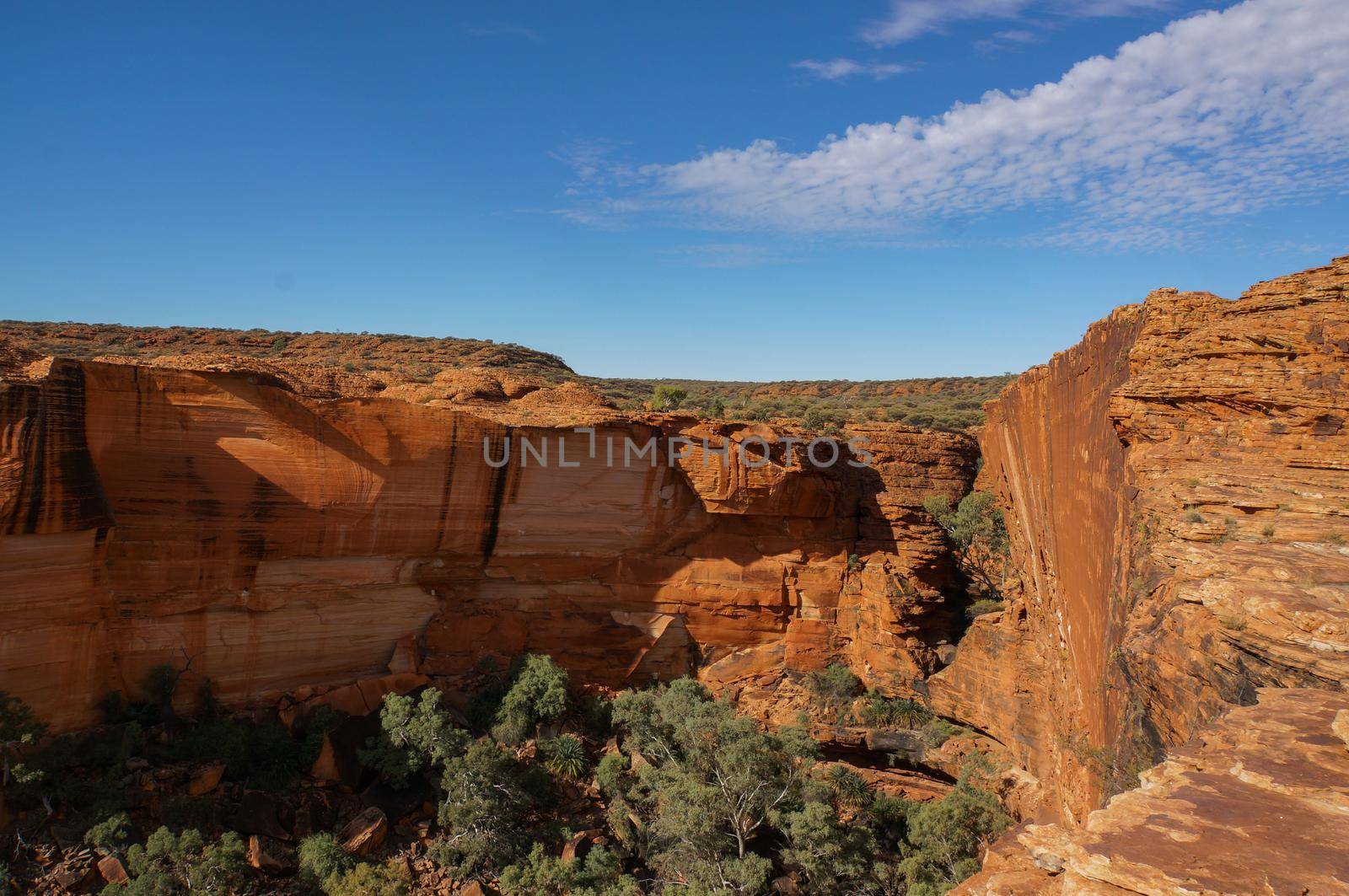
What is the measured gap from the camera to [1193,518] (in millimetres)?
7188

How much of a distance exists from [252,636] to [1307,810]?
17.1 meters

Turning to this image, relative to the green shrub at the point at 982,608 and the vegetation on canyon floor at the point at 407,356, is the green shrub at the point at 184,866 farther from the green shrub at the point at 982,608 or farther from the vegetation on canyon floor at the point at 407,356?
the green shrub at the point at 982,608

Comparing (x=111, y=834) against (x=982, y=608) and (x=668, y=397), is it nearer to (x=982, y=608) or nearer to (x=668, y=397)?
(x=982, y=608)

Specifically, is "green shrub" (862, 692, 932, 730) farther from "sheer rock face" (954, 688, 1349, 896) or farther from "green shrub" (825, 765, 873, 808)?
"sheer rock face" (954, 688, 1349, 896)

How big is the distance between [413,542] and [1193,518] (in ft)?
49.6

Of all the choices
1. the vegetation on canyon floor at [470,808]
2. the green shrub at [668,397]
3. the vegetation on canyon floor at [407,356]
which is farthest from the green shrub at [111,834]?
the green shrub at [668,397]

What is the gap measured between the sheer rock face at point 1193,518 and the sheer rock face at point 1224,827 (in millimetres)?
807

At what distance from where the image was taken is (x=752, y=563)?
1959cm

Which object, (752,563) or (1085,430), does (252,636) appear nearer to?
(752,563)

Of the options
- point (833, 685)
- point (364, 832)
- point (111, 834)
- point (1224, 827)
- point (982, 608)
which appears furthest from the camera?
point (982, 608)

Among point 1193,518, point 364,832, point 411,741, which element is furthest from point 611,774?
point 1193,518

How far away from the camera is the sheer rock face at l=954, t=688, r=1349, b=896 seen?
140 inches

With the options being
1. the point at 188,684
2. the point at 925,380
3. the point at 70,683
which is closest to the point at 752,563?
the point at 188,684

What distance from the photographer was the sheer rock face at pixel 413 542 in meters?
13.2
